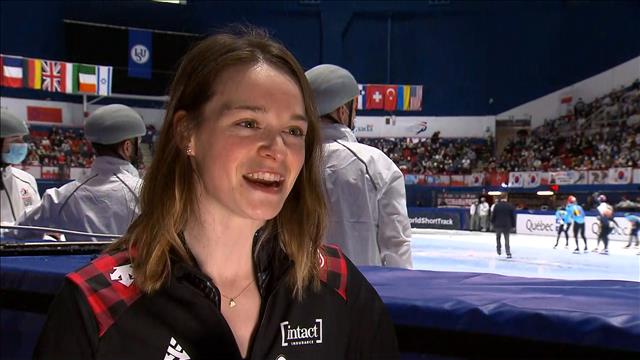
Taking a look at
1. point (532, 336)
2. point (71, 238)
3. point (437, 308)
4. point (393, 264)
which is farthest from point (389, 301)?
point (71, 238)

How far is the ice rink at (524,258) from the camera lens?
28.7 ft

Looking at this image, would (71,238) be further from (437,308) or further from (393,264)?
(437,308)

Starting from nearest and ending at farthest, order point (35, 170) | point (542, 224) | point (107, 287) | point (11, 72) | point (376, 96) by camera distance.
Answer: point (107, 287)
point (376, 96)
point (542, 224)
point (35, 170)
point (11, 72)

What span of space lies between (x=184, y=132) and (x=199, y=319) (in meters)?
0.37

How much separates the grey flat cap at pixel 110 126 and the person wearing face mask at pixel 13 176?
0.77 metres

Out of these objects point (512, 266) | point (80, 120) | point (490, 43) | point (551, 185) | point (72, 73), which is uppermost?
point (490, 43)

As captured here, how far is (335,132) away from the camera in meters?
2.66

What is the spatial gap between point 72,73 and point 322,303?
2154cm

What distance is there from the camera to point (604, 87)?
75.0 ft

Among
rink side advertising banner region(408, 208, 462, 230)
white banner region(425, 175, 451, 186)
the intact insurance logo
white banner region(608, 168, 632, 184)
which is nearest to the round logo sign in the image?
white banner region(425, 175, 451, 186)

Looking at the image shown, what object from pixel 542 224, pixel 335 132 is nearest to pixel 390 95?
pixel 542 224

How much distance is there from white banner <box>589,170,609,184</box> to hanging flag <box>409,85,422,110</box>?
5.47 m

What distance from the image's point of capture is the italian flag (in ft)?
67.4

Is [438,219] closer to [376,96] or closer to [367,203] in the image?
[376,96]
